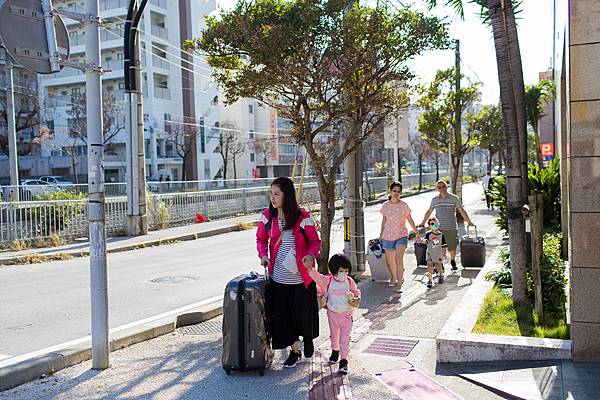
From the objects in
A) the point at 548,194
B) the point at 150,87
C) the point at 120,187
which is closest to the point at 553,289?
the point at 548,194

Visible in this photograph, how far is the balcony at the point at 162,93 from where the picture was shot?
5211 centimetres

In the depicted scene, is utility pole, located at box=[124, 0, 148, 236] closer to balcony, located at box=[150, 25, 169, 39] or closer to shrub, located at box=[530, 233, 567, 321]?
shrub, located at box=[530, 233, 567, 321]

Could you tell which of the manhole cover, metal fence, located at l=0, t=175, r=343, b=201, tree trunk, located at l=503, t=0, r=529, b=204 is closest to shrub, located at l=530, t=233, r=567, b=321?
tree trunk, located at l=503, t=0, r=529, b=204

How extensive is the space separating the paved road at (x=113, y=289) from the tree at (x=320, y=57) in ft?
8.87

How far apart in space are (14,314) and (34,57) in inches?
172

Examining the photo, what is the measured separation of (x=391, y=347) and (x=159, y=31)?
51.2 m

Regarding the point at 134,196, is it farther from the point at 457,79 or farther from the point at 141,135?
the point at 457,79

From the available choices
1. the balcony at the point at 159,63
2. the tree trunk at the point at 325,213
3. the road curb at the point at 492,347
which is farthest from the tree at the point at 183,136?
the road curb at the point at 492,347

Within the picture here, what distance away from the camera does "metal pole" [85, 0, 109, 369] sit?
566 cm

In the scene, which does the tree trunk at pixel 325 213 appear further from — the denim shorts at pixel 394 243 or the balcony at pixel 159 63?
the balcony at pixel 159 63

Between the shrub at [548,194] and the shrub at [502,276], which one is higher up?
the shrub at [548,194]

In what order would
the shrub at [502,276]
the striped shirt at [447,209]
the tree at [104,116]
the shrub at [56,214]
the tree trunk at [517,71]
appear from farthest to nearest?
the tree at [104,116]
the shrub at [56,214]
the striped shirt at [447,209]
the shrub at [502,276]
the tree trunk at [517,71]

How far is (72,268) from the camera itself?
1267 cm

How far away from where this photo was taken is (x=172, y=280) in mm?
11148
